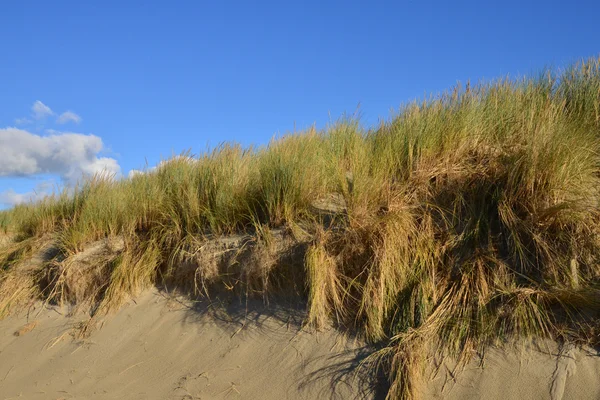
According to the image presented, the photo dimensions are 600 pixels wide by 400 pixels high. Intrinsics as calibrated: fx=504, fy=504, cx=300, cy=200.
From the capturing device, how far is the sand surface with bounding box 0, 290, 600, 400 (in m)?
3.46

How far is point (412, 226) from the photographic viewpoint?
173 inches

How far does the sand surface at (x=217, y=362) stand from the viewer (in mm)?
3459

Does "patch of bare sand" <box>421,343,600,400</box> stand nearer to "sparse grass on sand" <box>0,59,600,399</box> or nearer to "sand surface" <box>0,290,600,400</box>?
"sand surface" <box>0,290,600,400</box>

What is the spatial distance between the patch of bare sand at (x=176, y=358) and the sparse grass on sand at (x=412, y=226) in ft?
0.92

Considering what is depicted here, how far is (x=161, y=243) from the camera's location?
19.2 ft

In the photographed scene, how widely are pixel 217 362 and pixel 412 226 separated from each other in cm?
211

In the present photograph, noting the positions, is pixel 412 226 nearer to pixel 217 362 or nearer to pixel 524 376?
pixel 524 376

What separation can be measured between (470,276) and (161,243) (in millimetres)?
3489

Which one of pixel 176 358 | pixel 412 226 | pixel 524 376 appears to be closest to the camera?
pixel 524 376

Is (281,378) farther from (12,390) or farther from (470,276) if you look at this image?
(12,390)

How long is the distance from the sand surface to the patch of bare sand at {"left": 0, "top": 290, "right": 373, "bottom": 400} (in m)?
→ 0.01

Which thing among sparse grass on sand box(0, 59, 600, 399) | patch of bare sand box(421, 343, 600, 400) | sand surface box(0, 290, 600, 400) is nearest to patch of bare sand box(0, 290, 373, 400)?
sand surface box(0, 290, 600, 400)

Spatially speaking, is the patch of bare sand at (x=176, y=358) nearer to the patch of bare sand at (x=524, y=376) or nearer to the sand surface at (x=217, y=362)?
→ the sand surface at (x=217, y=362)

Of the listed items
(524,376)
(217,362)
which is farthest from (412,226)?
(217,362)
